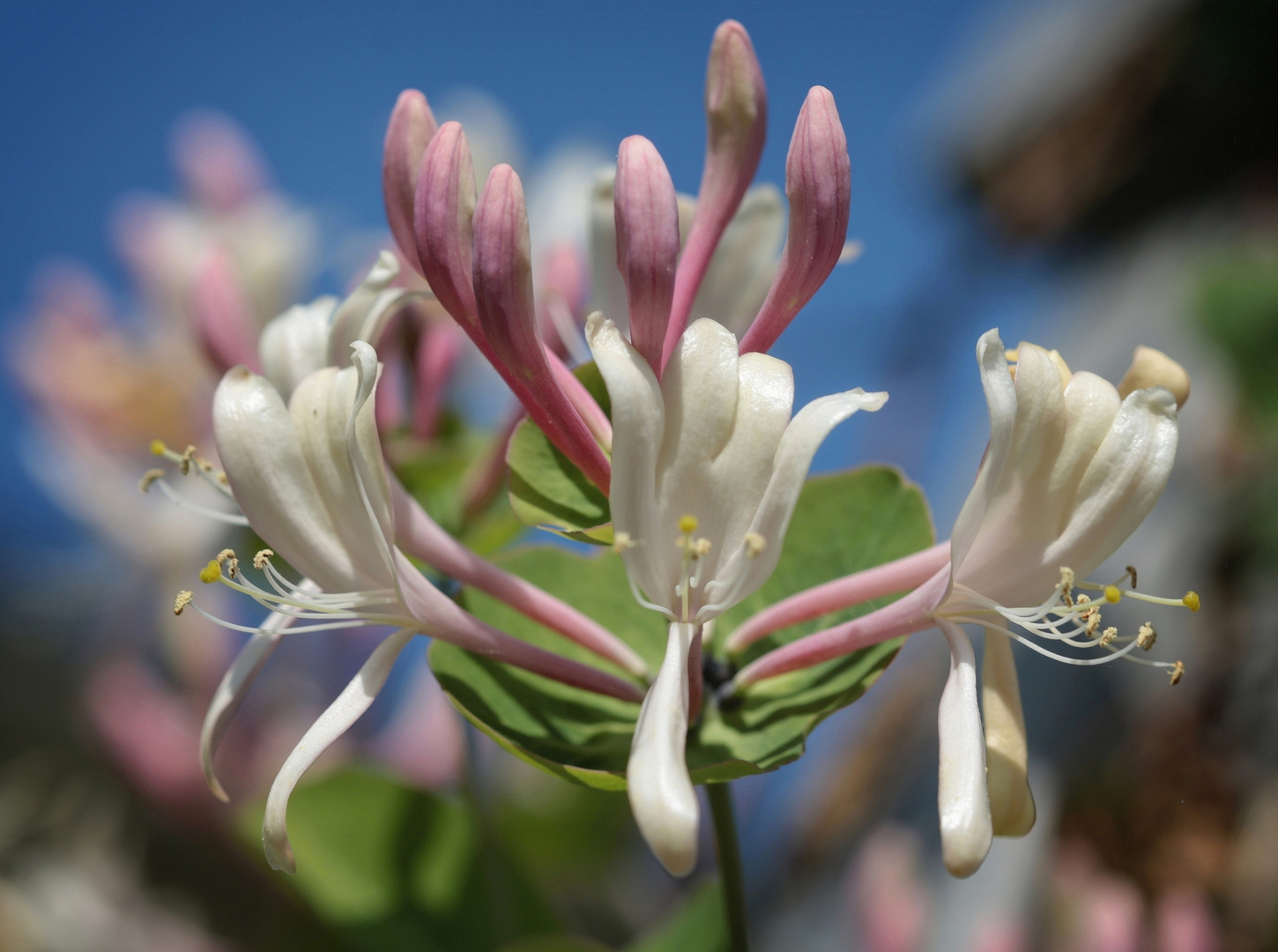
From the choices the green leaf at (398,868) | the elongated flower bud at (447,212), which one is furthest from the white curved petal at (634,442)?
the green leaf at (398,868)

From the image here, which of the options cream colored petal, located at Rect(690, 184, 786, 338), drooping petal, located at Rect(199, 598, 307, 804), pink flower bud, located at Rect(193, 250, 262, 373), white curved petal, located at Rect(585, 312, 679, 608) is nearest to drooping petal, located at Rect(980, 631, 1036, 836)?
white curved petal, located at Rect(585, 312, 679, 608)

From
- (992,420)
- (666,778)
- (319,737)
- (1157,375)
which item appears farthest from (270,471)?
(1157,375)

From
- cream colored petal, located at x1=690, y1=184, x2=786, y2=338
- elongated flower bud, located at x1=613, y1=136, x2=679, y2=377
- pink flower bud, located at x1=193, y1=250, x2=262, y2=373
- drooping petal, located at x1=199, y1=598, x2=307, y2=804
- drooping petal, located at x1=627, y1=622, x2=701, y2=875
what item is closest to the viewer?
drooping petal, located at x1=627, y1=622, x2=701, y2=875

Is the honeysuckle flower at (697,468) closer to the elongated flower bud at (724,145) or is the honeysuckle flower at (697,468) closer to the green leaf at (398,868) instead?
the elongated flower bud at (724,145)

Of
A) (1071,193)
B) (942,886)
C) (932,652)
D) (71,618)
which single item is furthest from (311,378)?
(1071,193)

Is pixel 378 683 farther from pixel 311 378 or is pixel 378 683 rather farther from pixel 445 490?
pixel 445 490

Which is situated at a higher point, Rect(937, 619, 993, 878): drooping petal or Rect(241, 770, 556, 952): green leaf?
Rect(937, 619, 993, 878): drooping petal

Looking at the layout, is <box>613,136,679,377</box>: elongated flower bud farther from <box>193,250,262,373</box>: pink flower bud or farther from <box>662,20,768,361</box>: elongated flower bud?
<box>193,250,262,373</box>: pink flower bud
